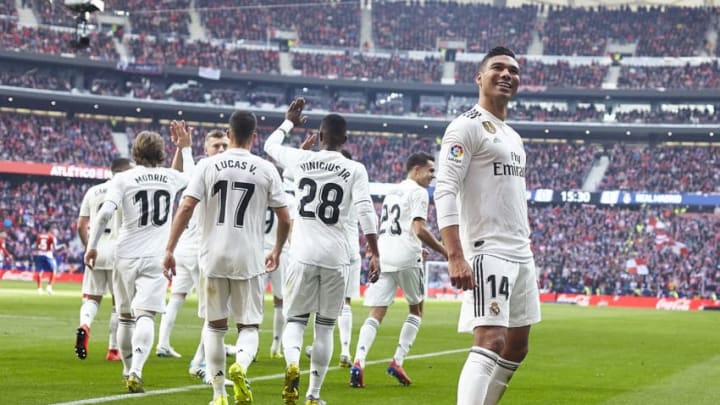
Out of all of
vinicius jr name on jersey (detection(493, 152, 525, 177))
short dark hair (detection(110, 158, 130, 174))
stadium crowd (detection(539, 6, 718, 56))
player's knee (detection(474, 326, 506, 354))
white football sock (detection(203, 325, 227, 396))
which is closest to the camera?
player's knee (detection(474, 326, 506, 354))

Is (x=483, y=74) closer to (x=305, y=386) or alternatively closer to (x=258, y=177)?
(x=258, y=177)

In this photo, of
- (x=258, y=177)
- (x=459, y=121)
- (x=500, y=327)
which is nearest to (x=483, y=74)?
(x=459, y=121)

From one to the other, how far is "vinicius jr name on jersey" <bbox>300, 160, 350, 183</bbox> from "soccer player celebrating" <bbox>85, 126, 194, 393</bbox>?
5.41 ft

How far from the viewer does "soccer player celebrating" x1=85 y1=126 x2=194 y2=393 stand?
10109 mm

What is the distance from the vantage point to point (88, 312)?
40.6 ft

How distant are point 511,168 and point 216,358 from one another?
3134 mm

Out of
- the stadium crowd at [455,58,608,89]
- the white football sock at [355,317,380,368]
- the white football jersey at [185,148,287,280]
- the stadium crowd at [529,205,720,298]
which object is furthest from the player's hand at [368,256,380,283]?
the stadium crowd at [455,58,608,89]

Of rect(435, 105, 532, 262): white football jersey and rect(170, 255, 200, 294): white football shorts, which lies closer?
rect(435, 105, 532, 262): white football jersey

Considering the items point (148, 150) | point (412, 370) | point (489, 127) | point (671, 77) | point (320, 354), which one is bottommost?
point (412, 370)

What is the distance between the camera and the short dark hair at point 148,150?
10164 millimetres

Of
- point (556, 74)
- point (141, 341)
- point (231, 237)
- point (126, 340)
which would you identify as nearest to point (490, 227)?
point (231, 237)

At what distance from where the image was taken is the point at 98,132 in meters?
66.0

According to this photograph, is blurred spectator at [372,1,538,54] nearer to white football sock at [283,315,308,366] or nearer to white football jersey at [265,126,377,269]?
white football jersey at [265,126,377,269]

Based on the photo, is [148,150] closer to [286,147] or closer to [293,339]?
[286,147]
